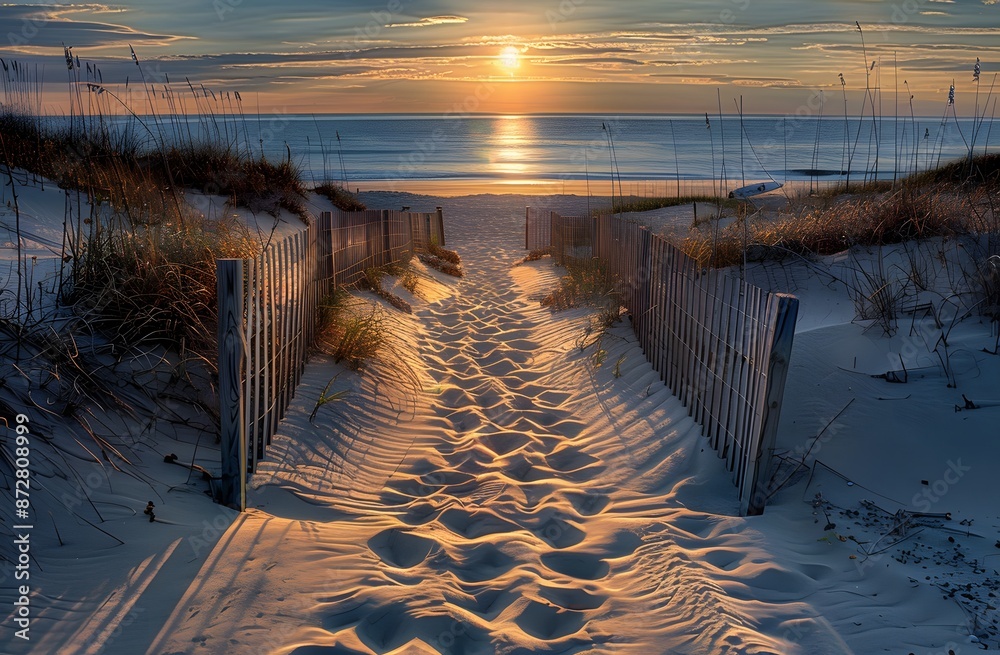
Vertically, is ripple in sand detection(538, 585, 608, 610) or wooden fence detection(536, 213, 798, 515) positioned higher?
wooden fence detection(536, 213, 798, 515)

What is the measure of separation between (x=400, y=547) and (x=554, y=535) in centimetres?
86

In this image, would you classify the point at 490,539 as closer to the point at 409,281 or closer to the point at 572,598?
the point at 572,598

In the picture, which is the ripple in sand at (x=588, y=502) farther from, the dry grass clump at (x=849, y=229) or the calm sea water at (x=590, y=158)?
the calm sea water at (x=590, y=158)

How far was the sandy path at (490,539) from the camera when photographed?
9.63 ft

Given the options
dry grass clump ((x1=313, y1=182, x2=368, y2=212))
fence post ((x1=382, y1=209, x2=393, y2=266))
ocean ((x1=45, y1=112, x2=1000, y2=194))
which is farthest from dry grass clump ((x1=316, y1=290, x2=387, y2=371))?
ocean ((x1=45, y1=112, x2=1000, y2=194))

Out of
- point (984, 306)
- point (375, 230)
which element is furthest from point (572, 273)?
point (984, 306)

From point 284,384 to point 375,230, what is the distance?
5135 mm

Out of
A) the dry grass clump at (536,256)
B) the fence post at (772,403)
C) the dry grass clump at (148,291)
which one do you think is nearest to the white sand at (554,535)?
the fence post at (772,403)

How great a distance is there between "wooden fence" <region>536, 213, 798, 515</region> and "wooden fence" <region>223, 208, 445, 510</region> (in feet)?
9.50

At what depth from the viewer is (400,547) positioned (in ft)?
12.2

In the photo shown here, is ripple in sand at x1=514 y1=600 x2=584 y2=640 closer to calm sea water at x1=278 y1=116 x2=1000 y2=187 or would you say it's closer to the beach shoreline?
calm sea water at x1=278 y1=116 x2=1000 y2=187

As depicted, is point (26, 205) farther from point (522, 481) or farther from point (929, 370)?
point (929, 370)

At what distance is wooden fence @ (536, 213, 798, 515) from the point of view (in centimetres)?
391

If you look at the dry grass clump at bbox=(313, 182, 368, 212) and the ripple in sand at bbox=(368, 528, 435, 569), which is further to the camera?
the dry grass clump at bbox=(313, 182, 368, 212)
